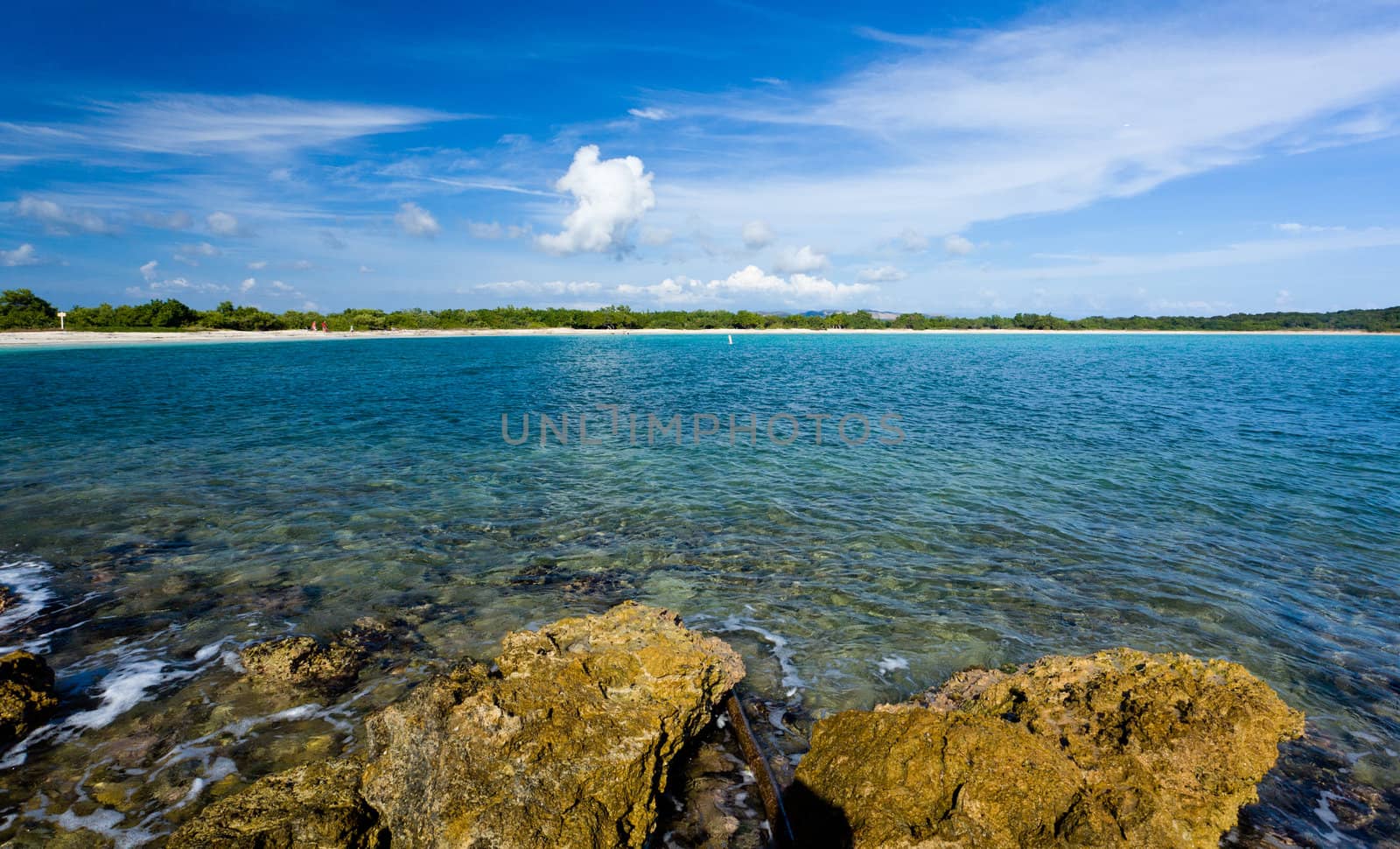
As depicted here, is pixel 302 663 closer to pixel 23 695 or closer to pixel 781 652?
pixel 23 695

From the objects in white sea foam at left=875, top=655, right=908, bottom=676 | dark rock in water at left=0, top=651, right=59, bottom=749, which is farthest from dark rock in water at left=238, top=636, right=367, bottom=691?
white sea foam at left=875, top=655, right=908, bottom=676

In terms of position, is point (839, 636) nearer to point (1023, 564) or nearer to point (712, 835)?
point (712, 835)

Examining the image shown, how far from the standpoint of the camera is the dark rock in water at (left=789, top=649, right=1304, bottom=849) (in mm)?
4246

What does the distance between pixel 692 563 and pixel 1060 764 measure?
7.80 meters

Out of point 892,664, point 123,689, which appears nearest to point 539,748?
point 892,664

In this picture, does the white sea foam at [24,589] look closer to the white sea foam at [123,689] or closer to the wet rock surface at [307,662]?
the white sea foam at [123,689]

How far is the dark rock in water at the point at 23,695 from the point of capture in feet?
20.6

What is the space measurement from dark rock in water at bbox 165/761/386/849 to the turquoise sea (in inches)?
52.6

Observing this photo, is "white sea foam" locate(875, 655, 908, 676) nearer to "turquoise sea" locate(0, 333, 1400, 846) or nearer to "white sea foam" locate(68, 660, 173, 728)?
"turquoise sea" locate(0, 333, 1400, 846)

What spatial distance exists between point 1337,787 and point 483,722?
811 centimetres

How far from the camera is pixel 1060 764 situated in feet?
14.9

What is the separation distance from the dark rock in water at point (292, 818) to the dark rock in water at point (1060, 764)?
3405 mm

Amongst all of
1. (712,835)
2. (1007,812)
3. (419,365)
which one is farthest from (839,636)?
(419,365)

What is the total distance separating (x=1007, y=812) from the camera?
14.0 feet
